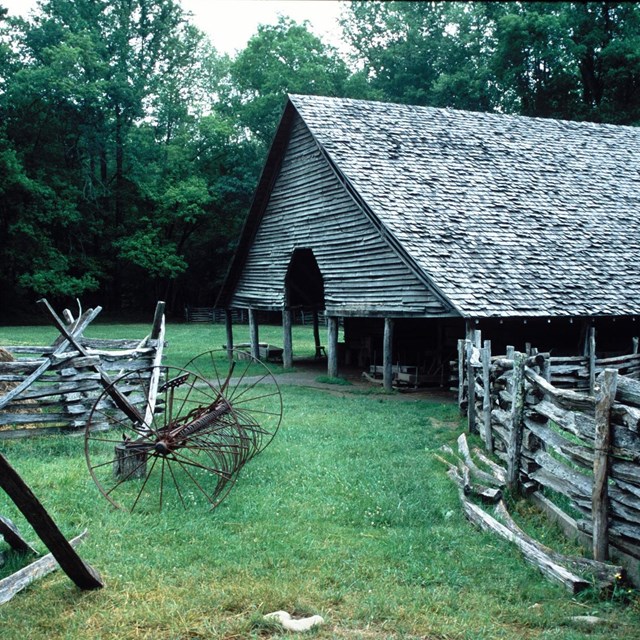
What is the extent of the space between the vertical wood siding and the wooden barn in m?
0.05

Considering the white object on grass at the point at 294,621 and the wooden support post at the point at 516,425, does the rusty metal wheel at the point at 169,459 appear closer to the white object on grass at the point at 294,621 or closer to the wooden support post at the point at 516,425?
the white object on grass at the point at 294,621

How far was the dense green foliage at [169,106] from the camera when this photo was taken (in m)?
41.1

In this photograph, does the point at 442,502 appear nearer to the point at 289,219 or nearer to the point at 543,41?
the point at 289,219

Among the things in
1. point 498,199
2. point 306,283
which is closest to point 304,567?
point 498,199

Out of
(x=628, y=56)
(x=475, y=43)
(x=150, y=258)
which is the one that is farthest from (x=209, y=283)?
(x=628, y=56)

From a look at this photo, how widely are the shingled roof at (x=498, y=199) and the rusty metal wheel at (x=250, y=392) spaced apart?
4595 millimetres

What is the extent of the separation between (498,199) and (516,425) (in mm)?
12507

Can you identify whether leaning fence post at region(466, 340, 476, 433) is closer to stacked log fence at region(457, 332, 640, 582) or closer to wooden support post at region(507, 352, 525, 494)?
stacked log fence at region(457, 332, 640, 582)

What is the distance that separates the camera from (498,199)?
62.3 ft

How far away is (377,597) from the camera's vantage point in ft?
16.8

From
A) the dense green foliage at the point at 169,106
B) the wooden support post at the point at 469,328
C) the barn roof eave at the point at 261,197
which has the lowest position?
the wooden support post at the point at 469,328

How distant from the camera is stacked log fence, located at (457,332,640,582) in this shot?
5.39m

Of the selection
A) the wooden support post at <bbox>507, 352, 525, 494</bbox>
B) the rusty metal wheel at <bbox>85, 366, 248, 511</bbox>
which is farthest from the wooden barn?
the rusty metal wheel at <bbox>85, 366, 248, 511</bbox>

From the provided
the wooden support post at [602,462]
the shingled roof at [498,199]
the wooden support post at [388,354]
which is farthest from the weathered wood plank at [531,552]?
the wooden support post at [388,354]
